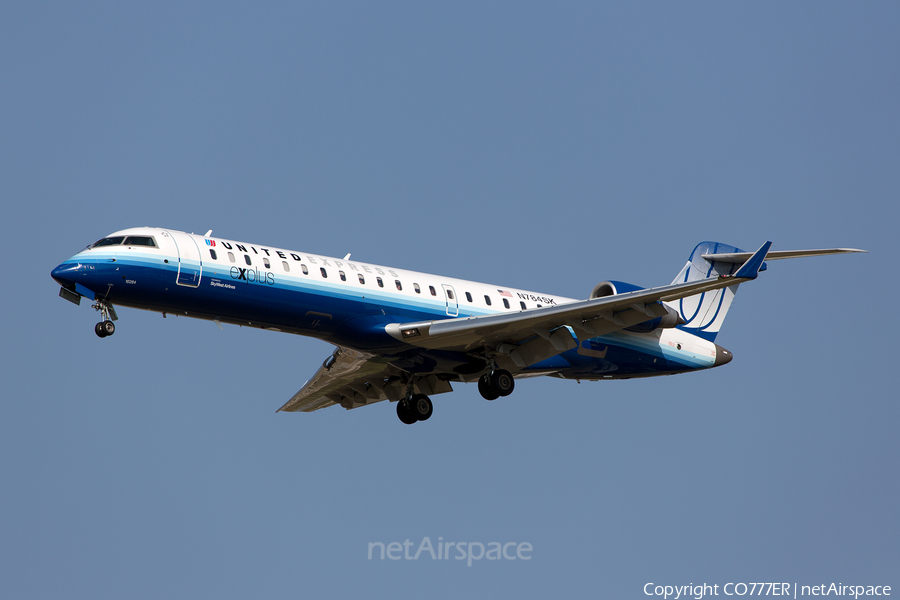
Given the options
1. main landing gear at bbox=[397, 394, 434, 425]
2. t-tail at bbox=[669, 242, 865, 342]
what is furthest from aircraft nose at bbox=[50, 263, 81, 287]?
t-tail at bbox=[669, 242, 865, 342]

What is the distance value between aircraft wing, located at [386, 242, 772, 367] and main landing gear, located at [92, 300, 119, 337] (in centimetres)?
547

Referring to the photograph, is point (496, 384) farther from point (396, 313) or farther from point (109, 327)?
point (109, 327)

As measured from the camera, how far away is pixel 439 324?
21328 millimetres

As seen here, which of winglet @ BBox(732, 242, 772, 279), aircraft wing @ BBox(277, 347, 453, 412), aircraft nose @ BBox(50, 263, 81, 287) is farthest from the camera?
aircraft wing @ BBox(277, 347, 453, 412)

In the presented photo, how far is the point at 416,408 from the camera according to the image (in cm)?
2455

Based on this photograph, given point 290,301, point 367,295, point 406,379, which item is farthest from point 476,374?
point 290,301

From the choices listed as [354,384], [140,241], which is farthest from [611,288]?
[140,241]

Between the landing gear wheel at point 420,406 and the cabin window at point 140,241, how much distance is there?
780 centimetres

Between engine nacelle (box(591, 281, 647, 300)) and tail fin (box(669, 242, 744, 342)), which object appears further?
tail fin (box(669, 242, 744, 342))

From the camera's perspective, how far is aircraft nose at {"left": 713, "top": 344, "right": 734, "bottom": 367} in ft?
88.0

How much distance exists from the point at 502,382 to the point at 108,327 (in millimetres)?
8745

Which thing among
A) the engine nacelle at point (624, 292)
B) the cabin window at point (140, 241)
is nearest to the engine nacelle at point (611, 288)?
the engine nacelle at point (624, 292)

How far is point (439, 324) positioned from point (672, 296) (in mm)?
4967

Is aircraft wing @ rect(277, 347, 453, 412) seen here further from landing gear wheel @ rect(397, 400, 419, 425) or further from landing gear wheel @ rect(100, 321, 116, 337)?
landing gear wheel @ rect(100, 321, 116, 337)
